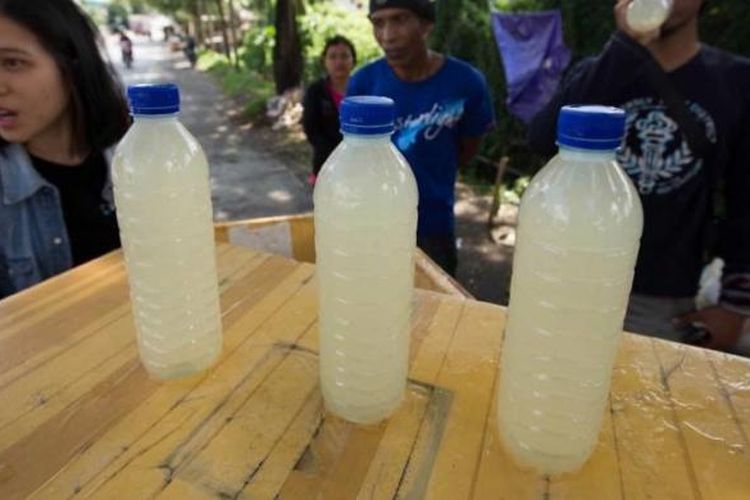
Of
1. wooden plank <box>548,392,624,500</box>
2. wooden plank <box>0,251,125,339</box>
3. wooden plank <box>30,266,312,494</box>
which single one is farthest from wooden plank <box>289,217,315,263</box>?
wooden plank <box>548,392,624,500</box>

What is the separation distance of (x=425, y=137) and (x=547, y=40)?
12.5 ft

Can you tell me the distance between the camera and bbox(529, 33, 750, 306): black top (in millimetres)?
1918

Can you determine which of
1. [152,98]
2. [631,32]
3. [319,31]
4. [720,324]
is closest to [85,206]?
[152,98]

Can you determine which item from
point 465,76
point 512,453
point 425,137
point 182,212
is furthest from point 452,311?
point 465,76

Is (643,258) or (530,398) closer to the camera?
(530,398)

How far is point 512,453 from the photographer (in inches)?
40.0

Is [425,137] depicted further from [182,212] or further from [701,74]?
[182,212]

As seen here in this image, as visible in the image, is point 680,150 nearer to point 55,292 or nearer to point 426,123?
point 426,123

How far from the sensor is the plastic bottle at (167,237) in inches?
45.0

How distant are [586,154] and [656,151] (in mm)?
1393

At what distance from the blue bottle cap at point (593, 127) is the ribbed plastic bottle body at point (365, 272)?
315 mm

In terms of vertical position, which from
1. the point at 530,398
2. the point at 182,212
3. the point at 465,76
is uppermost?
the point at 465,76

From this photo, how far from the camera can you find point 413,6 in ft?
9.18

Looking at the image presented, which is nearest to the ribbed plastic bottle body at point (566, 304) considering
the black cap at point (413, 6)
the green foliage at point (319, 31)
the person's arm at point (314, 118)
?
the black cap at point (413, 6)
